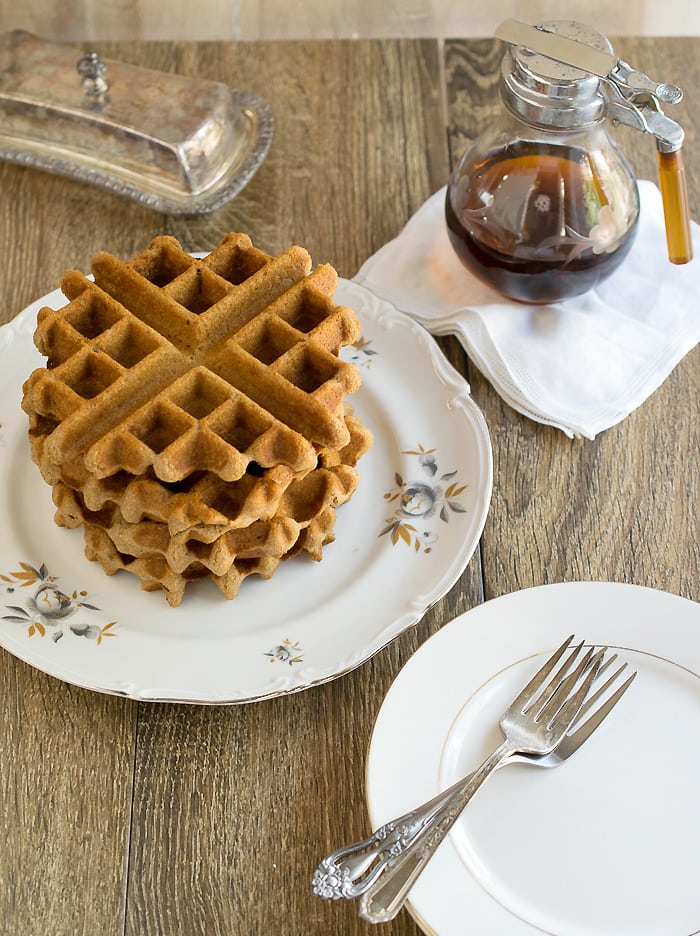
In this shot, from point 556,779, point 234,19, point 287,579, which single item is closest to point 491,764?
point 556,779

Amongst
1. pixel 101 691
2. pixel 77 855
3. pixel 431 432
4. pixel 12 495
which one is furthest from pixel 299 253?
pixel 77 855

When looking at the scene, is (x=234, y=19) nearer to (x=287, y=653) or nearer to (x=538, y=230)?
(x=538, y=230)

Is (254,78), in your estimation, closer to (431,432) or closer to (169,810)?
(431,432)

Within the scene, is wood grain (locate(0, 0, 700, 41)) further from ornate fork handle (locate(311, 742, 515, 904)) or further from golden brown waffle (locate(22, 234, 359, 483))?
ornate fork handle (locate(311, 742, 515, 904))

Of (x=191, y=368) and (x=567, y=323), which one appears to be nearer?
(x=191, y=368)

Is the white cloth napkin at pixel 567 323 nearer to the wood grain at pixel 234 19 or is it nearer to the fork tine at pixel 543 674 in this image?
the fork tine at pixel 543 674

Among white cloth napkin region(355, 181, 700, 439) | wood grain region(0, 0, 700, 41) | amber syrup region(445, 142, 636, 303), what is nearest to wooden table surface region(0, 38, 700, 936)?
white cloth napkin region(355, 181, 700, 439)
